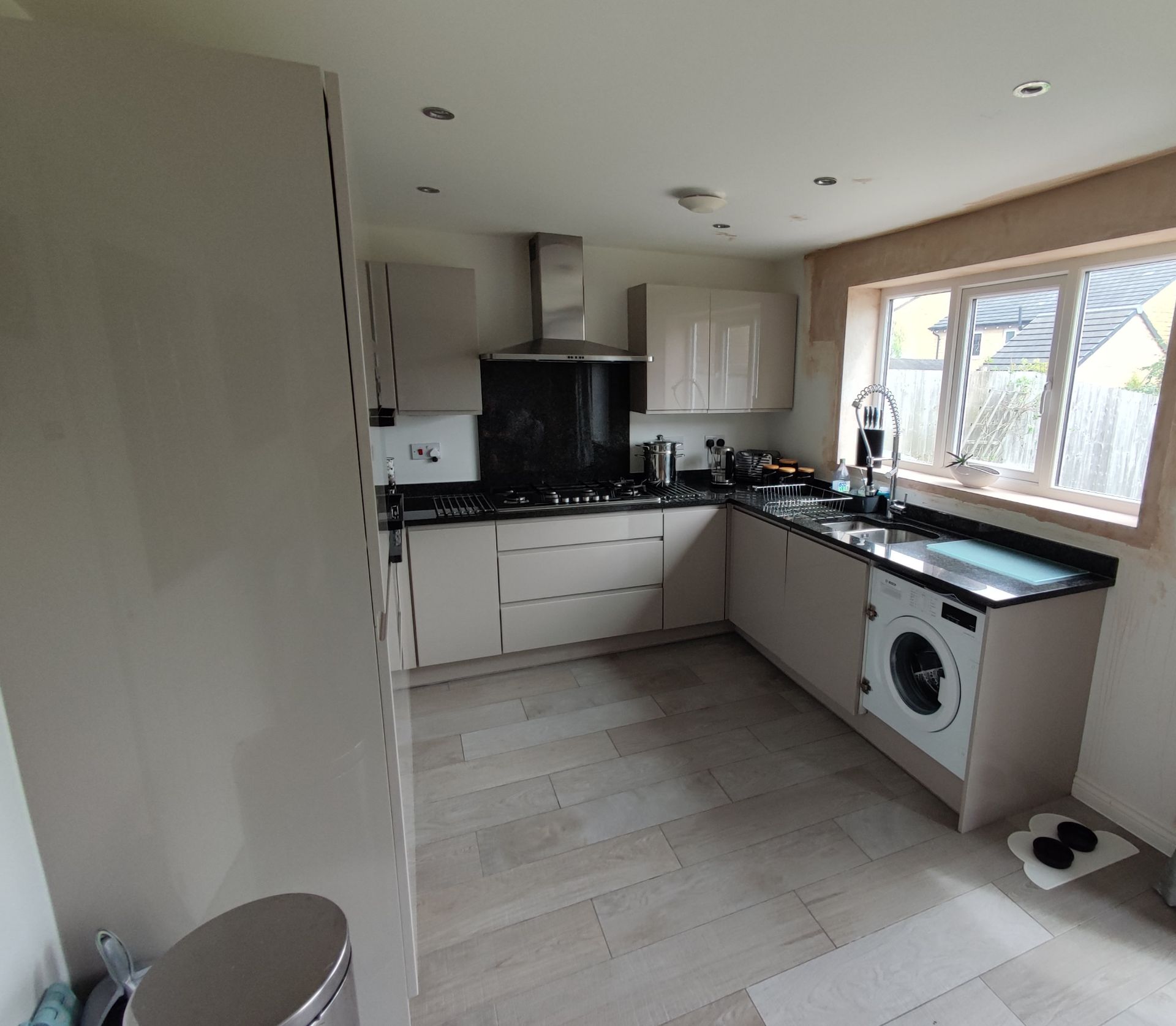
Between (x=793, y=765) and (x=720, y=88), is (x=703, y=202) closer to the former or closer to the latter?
(x=720, y=88)

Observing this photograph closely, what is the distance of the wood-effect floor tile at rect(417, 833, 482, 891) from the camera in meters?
1.87

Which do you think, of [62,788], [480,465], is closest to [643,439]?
[480,465]

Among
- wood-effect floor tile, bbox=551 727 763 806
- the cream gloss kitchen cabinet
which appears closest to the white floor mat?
wood-effect floor tile, bbox=551 727 763 806

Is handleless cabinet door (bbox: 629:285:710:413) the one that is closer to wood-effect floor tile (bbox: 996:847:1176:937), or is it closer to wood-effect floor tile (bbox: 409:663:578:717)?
wood-effect floor tile (bbox: 409:663:578:717)

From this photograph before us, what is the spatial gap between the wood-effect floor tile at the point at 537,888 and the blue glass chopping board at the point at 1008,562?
5.09 ft

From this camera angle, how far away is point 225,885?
45.7 inches

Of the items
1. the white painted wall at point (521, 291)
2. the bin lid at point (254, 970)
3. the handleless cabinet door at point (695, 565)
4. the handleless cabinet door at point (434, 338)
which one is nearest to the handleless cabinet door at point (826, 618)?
the handleless cabinet door at point (695, 565)

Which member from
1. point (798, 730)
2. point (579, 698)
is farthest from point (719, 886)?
point (579, 698)

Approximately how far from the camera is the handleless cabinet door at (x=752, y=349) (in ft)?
11.4

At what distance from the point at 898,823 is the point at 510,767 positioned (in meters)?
1.44

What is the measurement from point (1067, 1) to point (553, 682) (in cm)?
290

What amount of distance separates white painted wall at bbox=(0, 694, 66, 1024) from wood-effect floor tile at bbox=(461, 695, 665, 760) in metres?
1.54

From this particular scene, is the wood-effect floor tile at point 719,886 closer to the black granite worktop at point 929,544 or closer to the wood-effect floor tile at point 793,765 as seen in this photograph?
the wood-effect floor tile at point 793,765

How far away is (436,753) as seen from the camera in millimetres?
2504
